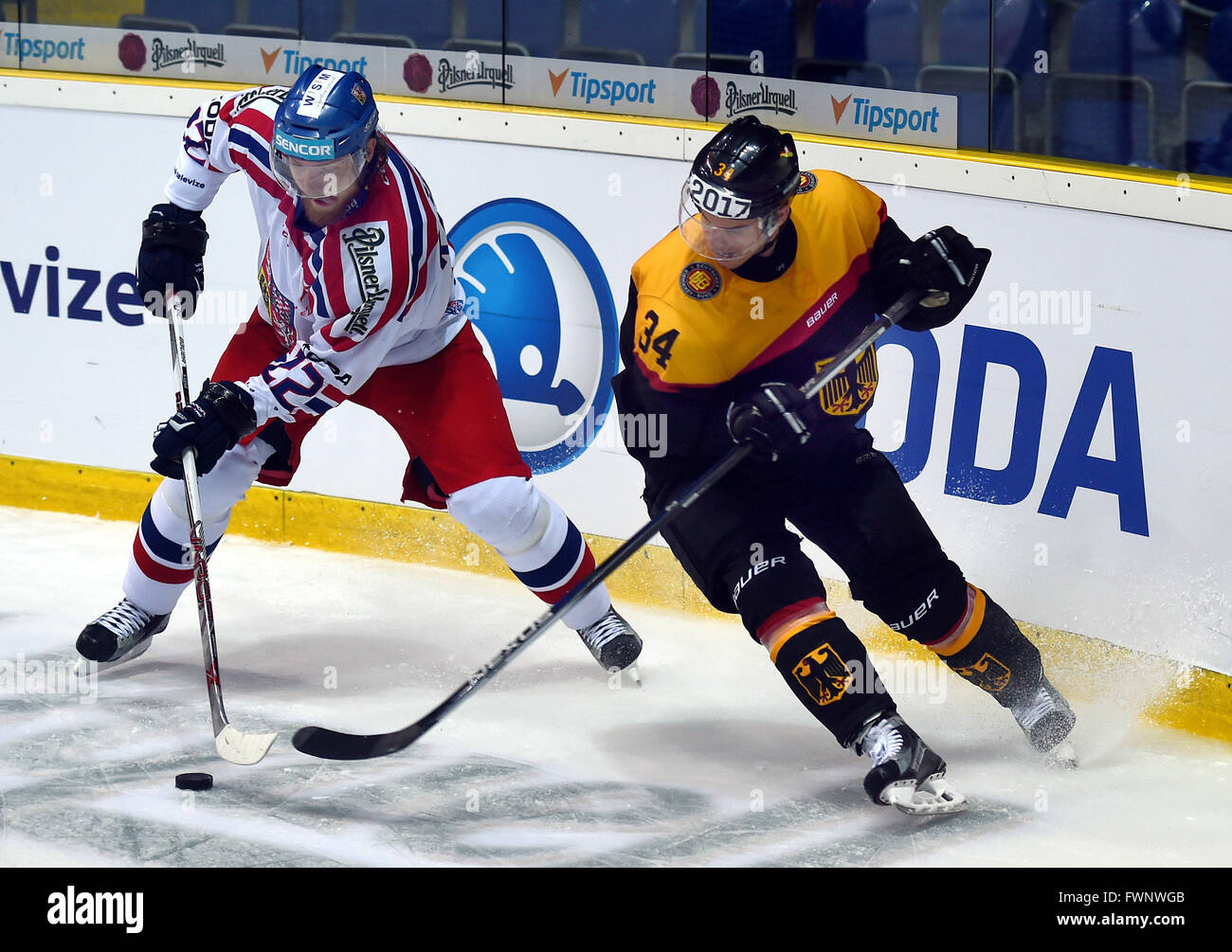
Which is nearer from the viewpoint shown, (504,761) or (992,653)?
(992,653)

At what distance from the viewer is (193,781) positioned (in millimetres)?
3086

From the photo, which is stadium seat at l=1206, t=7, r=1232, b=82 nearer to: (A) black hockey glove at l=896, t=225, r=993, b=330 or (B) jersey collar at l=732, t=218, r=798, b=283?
(A) black hockey glove at l=896, t=225, r=993, b=330

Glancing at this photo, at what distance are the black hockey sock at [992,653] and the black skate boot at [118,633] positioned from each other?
1.78 meters

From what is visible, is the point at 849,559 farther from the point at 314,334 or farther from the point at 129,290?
the point at 129,290

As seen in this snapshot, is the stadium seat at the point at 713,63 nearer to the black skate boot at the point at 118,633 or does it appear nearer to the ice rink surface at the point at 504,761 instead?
the ice rink surface at the point at 504,761

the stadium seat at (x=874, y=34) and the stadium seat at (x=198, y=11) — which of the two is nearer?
the stadium seat at (x=874, y=34)

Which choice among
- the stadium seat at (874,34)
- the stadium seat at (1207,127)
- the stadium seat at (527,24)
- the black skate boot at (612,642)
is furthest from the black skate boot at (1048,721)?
the stadium seat at (527,24)

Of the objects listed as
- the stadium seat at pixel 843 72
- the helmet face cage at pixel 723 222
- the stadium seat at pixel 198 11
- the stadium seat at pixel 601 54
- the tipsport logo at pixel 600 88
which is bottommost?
the helmet face cage at pixel 723 222

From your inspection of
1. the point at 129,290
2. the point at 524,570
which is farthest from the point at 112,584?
the point at 524,570

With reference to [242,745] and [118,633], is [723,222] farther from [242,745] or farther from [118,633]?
[118,633]

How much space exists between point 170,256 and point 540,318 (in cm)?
108

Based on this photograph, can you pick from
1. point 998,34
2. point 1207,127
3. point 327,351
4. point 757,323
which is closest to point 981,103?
point 998,34

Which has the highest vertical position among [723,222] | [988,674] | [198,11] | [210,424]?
[198,11]

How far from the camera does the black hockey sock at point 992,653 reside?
3.16 m
